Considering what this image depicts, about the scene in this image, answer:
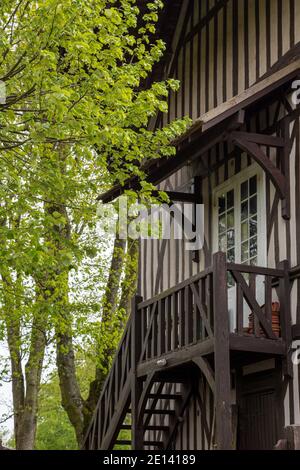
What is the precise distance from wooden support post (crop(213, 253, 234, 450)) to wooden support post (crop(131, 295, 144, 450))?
3.08m

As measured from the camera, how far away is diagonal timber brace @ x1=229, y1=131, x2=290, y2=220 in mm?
11594

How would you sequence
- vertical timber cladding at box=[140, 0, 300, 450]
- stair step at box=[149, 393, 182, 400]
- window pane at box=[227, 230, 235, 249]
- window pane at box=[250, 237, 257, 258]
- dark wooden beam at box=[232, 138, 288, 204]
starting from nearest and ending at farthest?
dark wooden beam at box=[232, 138, 288, 204] < vertical timber cladding at box=[140, 0, 300, 450] < window pane at box=[250, 237, 257, 258] < window pane at box=[227, 230, 235, 249] < stair step at box=[149, 393, 182, 400]

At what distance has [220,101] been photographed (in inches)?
560

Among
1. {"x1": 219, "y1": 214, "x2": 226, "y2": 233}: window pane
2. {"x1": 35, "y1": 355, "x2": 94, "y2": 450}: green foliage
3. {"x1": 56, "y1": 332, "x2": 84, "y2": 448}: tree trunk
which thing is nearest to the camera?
{"x1": 219, "y1": 214, "x2": 226, "y2": 233}: window pane

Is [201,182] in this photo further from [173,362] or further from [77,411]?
[77,411]

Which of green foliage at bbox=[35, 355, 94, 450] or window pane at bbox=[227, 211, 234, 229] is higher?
window pane at bbox=[227, 211, 234, 229]

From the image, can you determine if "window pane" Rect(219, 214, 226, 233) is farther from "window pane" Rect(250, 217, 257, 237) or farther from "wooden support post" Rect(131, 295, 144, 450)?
"wooden support post" Rect(131, 295, 144, 450)

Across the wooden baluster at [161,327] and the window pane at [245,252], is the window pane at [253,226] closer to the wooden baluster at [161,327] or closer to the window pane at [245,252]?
the window pane at [245,252]

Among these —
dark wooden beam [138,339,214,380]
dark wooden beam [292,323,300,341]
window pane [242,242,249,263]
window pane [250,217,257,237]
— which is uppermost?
window pane [250,217,257,237]

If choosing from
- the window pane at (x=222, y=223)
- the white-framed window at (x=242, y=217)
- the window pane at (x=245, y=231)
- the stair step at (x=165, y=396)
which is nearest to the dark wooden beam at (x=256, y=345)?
the white-framed window at (x=242, y=217)

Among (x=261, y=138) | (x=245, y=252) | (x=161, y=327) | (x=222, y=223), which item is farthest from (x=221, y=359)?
(x=222, y=223)

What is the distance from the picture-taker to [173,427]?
47.8 ft

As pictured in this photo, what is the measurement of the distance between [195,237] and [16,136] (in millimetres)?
3704

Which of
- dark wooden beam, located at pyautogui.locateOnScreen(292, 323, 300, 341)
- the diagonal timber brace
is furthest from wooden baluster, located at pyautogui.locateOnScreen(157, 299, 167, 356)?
the diagonal timber brace
